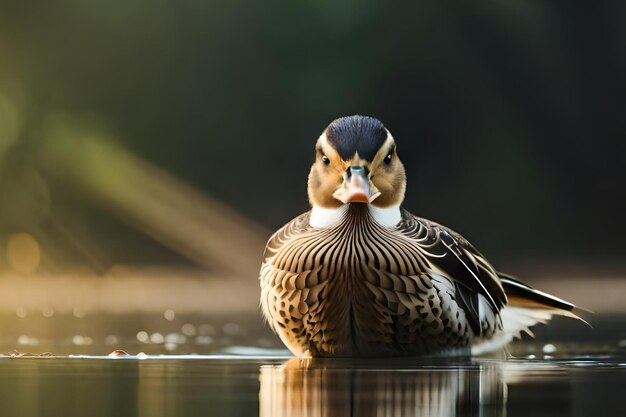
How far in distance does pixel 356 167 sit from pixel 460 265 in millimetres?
392

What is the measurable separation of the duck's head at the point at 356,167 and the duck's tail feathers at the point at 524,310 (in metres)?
0.48

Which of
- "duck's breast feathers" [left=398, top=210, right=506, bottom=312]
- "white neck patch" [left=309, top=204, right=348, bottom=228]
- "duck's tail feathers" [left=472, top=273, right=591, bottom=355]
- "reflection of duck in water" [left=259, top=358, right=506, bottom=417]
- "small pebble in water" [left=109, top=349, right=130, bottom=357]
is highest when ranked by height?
"white neck patch" [left=309, top=204, right=348, bottom=228]

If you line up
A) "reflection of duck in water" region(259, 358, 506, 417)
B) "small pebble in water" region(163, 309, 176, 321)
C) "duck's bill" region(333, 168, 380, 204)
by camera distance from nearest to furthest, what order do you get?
"reflection of duck in water" region(259, 358, 506, 417) < "duck's bill" region(333, 168, 380, 204) < "small pebble in water" region(163, 309, 176, 321)

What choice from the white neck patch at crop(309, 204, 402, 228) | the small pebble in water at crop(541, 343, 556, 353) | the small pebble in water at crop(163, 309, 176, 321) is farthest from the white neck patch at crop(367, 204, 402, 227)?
the small pebble in water at crop(163, 309, 176, 321)

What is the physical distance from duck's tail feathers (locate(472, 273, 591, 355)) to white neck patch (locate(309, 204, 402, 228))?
1.45ft

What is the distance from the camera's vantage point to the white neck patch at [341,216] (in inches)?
Answer: 106

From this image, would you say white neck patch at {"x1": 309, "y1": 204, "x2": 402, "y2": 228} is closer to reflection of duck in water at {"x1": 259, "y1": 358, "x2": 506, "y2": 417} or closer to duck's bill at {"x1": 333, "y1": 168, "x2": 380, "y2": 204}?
duck's bill at {"x1": 333, "y1": 168, "x2": 380, "y2": 204}

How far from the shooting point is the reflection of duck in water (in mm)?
1562

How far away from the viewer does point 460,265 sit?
107 inches

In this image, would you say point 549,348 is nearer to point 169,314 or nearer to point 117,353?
point 117,353

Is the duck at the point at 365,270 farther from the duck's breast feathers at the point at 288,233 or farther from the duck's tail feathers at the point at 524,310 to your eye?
the duck's tail feathers at the point at 524,310

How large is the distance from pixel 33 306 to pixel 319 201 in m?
1.74

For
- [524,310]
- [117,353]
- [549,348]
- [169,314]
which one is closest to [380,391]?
[117,353]

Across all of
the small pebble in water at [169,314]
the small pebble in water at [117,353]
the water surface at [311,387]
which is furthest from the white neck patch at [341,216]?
the small pebble in water at [169,314]
